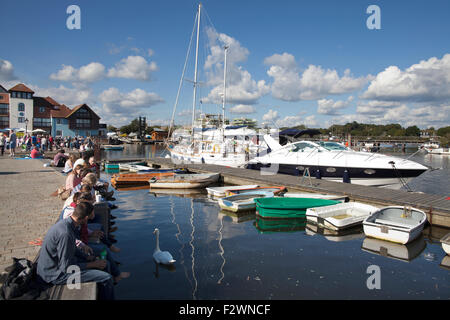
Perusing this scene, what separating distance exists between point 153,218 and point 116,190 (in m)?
7.64

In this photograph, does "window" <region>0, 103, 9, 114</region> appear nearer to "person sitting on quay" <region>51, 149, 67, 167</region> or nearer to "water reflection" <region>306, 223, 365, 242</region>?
"person sitting on quay" <region>51, 149, 67, 167</region>

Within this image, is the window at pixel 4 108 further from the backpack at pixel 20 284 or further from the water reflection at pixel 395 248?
the water reflection at pixel 395 248

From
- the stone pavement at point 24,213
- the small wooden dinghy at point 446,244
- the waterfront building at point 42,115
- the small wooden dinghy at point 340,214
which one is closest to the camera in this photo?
the stone pavement at point 24,213

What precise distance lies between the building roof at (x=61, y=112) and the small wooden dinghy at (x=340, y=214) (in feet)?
236

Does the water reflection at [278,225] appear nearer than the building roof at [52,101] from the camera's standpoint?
Yes

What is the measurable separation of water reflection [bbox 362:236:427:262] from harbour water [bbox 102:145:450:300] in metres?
0.03

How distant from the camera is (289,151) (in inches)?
817

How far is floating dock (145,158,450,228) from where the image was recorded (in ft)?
36.1

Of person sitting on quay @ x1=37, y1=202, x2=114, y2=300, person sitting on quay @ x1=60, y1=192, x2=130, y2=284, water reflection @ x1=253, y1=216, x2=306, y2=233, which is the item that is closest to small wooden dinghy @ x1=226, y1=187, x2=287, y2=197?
water reflection @ x1=253, y1=216, x2=306, y2=233

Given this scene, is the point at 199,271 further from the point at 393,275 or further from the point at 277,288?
the point at 393,275

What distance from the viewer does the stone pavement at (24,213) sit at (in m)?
6.05

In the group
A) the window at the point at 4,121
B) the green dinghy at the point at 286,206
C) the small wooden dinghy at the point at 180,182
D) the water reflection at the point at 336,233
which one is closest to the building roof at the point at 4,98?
the window at the point at 4,121

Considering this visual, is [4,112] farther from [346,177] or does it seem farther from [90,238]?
[90,238]

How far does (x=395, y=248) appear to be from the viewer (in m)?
9.05
